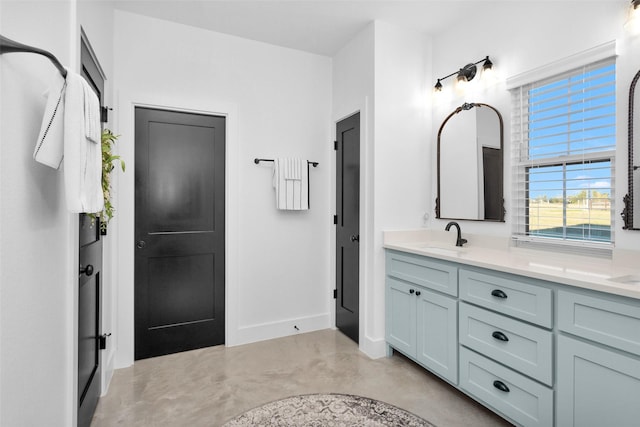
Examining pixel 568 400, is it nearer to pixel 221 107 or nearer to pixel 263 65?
pixel 221 107

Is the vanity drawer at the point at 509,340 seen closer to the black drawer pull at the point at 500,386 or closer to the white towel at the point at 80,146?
the black drawer pull at the point at 500,386

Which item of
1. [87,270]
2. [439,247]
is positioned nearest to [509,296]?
[439,247]

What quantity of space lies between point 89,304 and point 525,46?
3248 mm

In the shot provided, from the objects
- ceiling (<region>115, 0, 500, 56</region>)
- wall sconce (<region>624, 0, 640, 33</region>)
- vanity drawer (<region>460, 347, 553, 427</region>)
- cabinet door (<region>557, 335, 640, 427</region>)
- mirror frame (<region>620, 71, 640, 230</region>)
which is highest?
ceiling (<region>115, 0, 500, 56</region>)

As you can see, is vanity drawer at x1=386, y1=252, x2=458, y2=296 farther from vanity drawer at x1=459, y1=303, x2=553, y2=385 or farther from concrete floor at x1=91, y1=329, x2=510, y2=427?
concrete floor at x1=91, y1=329, x2=510, y2=427

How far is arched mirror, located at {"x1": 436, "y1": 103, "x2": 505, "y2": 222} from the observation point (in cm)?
247

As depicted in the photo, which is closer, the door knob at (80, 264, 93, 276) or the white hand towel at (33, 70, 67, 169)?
the white hand towel at (33, 70, 67, 169)

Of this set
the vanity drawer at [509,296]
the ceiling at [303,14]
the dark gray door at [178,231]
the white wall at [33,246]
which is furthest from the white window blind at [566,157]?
the white wall at [33,246]

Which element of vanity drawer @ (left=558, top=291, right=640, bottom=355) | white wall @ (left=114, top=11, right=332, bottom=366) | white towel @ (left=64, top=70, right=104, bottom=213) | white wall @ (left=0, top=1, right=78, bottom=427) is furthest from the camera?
white wall @ (left=114, top=11, right=332, bottom=366)

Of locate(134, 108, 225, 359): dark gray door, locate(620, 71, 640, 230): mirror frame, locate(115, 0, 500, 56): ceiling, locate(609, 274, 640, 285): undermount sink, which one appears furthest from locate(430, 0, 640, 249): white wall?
locate(134, 108, 225, 359): dark gray door

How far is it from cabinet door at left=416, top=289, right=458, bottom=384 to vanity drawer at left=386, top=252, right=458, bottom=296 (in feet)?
0.22

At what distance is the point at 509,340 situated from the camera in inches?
69.4

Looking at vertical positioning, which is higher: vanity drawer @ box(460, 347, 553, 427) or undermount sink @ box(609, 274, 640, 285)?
undermount sink @ box(609, 274, 640, 285)

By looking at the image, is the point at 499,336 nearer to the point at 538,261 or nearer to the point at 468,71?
the point at 538,261
